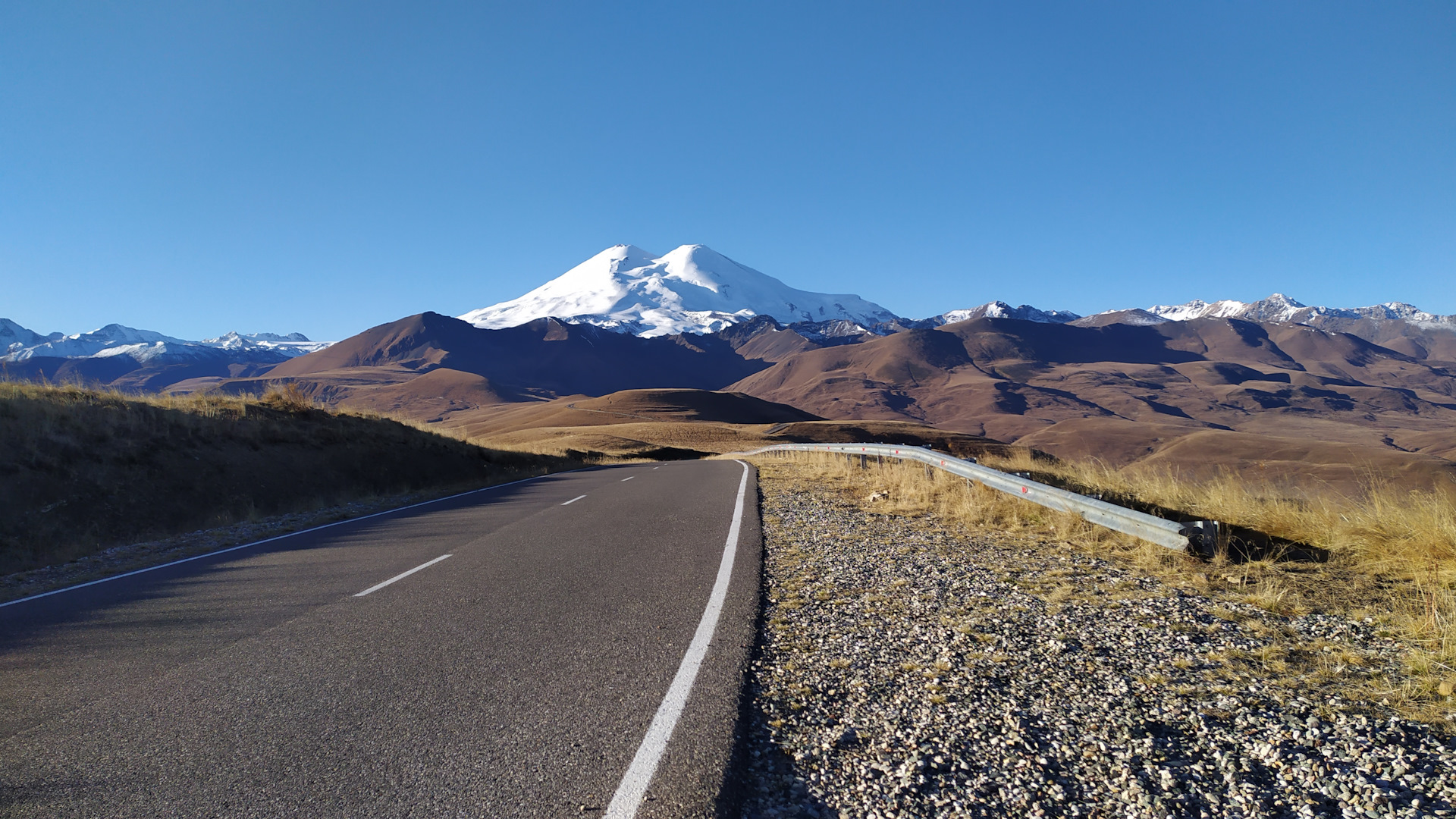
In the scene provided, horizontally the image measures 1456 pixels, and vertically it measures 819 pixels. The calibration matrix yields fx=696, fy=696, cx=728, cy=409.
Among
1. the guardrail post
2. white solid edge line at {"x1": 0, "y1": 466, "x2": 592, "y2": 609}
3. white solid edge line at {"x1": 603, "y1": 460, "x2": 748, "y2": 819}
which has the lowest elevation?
white solid edge line at {"x1": 0, "y1": 466, "x2": 592, "y2": 609}

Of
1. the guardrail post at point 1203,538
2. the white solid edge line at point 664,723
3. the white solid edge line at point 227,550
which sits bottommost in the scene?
the white solid edge line at point 227,550

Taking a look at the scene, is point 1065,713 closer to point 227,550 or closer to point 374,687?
point 374,687

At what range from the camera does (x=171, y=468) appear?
15.6 m

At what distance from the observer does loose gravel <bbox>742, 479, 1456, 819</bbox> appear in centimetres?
260

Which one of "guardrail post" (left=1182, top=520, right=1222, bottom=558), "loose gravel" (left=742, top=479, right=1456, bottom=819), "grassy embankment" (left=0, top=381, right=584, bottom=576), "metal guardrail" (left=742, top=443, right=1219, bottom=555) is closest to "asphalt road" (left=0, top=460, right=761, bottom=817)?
"loose gravel" (left=742, top=479, right=1456, bottom=819)

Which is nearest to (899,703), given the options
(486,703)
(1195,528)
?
(486,703)

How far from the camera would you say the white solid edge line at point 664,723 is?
2664 mm

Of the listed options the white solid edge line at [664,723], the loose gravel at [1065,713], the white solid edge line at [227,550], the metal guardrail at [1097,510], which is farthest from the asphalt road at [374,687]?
the metal guardrail at [1097,510]

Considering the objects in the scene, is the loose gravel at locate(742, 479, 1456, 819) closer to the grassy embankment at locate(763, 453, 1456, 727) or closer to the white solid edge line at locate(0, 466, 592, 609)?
the grassy embankment at locate(763, 453, 1456, 727)

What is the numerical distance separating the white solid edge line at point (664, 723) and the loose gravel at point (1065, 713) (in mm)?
363

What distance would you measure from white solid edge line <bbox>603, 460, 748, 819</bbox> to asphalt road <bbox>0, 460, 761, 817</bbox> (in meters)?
0.04

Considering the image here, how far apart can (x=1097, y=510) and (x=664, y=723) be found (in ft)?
18.2

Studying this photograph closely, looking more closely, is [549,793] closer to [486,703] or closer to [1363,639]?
[486,703]

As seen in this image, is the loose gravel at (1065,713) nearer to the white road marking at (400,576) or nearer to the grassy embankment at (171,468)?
the white road marking at (400,576)
